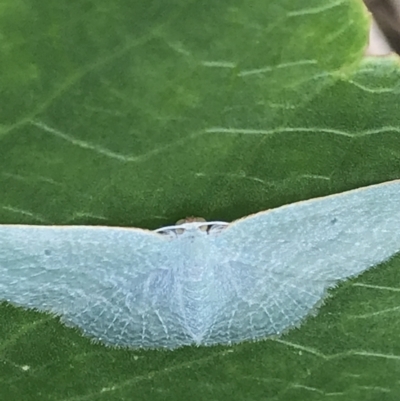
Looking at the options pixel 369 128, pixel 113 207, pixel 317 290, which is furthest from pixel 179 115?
pixel 317 290

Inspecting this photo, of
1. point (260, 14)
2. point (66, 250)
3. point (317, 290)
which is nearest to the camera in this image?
point (260, 14)

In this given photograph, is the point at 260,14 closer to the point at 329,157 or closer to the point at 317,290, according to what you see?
the point at 329,157

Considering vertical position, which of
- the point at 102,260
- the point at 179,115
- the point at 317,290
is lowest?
the point at 317,290

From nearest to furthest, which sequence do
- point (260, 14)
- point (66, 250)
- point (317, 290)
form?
1. point (260, 14)
2. point (66, 250)
3. point (317, 290)

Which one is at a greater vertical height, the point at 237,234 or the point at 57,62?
the point at 57,62

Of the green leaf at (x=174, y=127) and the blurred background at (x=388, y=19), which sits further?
the blurred background at (x=388, y=19)

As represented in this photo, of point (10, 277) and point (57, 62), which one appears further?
point (10, 277)

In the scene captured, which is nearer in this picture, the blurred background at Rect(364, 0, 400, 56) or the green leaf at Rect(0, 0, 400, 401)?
the green leaf at Rect(0, 0, 400, 401)

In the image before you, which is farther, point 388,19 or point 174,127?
point 388,19
